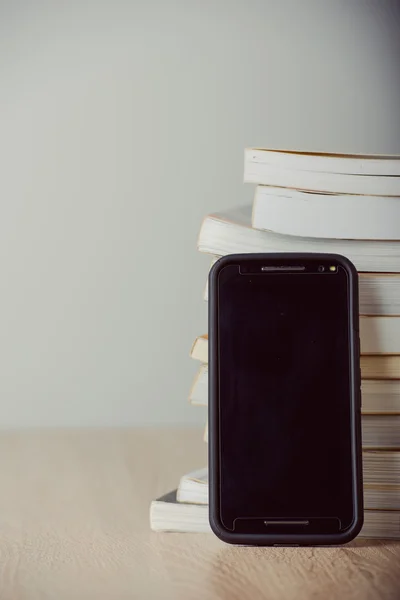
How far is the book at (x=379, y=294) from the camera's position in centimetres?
49

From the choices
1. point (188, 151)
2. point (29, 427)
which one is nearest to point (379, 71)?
point (188, 151)

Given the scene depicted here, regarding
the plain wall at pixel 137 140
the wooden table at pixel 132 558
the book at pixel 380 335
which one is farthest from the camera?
the plain wall at pixel 137 140

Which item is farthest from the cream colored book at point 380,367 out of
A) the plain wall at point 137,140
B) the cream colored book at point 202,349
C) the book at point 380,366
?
the plain wall at point 137,140

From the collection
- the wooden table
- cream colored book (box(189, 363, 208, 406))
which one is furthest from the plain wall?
cream colored book (box(189, 363, 208, 406))

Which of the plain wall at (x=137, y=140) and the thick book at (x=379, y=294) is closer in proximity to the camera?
the thick book at (x=379, y=294)

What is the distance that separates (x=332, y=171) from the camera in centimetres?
49

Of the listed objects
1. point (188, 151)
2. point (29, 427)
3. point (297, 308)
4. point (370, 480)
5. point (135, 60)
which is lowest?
point (29, 427)

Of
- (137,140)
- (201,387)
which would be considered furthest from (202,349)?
(137,140)

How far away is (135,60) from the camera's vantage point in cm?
85

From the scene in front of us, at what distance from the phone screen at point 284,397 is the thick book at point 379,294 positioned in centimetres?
2

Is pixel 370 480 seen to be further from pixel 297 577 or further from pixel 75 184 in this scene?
pixel 75 184

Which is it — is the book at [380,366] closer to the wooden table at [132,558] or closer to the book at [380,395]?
the book at [380,395]

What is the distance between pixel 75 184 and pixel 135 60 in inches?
6.4

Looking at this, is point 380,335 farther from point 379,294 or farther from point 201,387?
point 201,387
